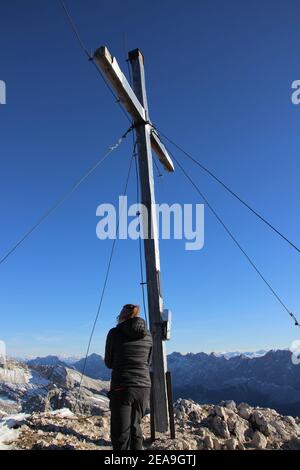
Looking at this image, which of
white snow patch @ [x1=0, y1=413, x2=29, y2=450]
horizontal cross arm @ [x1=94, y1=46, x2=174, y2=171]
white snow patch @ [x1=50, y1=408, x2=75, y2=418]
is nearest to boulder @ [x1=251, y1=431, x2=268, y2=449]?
white snow patch @ [x1=50, y1=408, x2=75, y2=418]

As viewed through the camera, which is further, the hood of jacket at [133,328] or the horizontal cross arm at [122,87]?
the horizontal cross arm at [122,87]

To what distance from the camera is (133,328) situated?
6.21 metres

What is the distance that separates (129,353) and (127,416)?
90cm

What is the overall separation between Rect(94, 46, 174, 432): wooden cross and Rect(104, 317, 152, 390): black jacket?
228 centimetres

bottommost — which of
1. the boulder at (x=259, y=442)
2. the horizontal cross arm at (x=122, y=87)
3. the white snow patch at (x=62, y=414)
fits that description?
the boulder at (x=259, y=442)

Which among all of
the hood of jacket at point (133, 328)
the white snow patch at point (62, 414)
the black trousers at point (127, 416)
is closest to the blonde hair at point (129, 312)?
the hood of jacket at point (133, 328)

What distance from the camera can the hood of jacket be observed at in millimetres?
6219

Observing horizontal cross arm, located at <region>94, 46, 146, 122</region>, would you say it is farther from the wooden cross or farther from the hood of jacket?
the hood of jacket

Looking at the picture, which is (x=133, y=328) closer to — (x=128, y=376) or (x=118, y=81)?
(x=128, y=376)

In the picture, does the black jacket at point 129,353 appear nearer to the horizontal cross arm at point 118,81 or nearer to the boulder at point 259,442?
Answer: the boulder at point 259,442

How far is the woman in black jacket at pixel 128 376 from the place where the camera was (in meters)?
5.79

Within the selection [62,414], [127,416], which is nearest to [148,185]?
[127,416]

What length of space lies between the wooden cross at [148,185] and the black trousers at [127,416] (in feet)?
7.80

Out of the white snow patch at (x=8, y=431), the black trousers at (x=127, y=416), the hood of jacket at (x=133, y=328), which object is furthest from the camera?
the white snow patch at (x=8, y=431)
